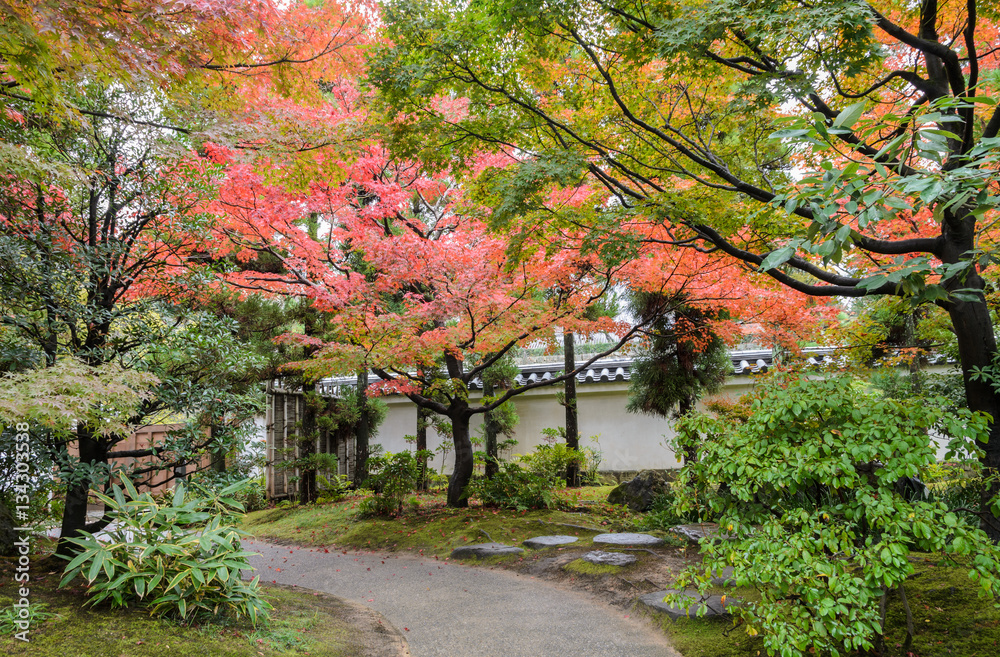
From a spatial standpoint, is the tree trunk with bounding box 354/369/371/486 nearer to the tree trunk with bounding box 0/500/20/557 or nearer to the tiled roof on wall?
the tiled roof on wall

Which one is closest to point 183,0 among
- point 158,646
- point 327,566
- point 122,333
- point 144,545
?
point 122,333

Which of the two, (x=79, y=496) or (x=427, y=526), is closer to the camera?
(x=79, y=496)

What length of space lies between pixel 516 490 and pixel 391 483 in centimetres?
212

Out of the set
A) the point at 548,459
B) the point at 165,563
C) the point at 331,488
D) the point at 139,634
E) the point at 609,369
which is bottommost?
the point at 331,488

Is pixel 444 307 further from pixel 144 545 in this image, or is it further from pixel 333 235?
pixel 144 545

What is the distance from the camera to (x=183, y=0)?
3.79 meters

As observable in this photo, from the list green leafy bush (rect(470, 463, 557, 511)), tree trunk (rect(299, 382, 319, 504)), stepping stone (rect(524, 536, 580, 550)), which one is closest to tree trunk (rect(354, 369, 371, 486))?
tree trunk (rect(299, 382, 319, 504))

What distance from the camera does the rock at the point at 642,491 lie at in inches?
318

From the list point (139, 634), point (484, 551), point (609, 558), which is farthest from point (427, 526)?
point (139, 634)

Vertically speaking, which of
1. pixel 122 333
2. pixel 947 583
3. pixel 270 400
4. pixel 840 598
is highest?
pixel 122 333

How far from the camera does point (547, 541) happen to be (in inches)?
267

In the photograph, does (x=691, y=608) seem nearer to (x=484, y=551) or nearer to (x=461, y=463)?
(x=484, y=551)

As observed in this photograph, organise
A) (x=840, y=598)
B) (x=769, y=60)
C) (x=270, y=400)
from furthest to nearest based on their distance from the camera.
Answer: (x=270, y=400)
(x=769, y=60)
(x=840, y=598)

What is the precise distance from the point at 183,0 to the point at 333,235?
481cm
